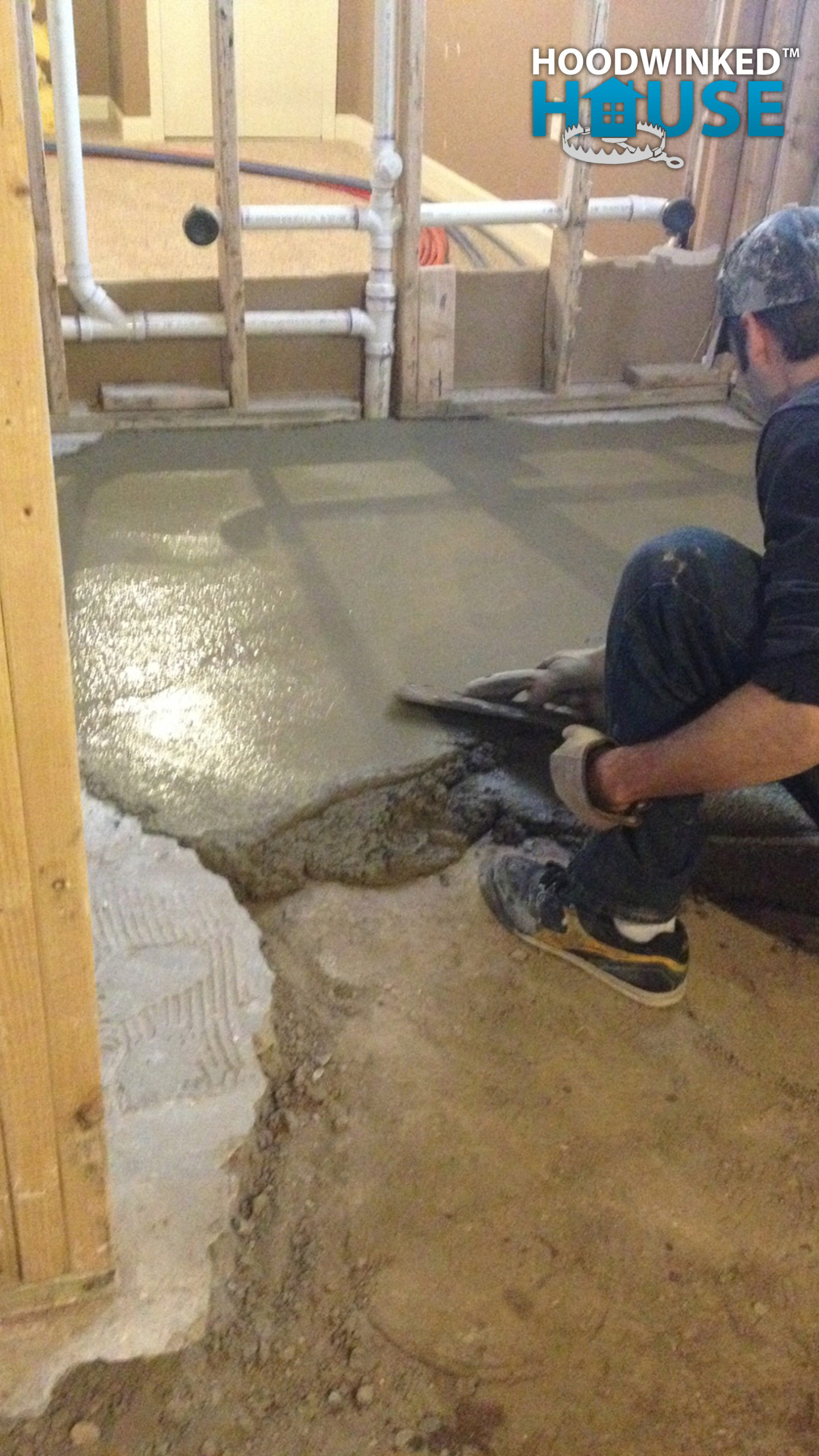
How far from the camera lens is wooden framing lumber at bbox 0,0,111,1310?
821 millimetres

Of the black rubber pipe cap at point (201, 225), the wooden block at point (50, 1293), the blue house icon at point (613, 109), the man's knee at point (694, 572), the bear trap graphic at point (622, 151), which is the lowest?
the wooden block at point (50, 1293)

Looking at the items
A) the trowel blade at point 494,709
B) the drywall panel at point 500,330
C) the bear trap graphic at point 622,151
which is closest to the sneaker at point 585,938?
the trowel blade at point 494,709

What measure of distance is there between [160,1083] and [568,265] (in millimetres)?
2907

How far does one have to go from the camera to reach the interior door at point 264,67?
6258 millimetres

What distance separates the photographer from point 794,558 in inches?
55.0

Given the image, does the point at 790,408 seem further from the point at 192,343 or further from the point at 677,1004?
the point at 192,343

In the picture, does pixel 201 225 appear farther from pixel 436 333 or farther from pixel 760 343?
pixel 760 343

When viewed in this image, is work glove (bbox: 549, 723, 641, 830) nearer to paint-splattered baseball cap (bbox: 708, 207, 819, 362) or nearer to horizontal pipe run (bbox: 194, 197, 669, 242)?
paint-splattered baseball cap (bbox: 708, 207, 819, 362)

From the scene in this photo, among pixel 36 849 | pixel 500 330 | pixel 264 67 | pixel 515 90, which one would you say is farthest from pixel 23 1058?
pixel 264 67

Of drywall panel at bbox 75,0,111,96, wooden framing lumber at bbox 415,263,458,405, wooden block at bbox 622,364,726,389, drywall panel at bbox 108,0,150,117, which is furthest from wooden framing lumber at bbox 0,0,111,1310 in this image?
drywall panel at bbox 75,0,111,96

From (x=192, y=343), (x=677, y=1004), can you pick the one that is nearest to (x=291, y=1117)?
(x=677, y=1004)

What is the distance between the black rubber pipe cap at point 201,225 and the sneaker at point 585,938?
2.24 metres

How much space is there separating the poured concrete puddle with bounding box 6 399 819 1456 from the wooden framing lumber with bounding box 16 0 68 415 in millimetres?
1091

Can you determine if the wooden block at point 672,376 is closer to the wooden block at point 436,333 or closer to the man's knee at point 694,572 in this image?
the wooden block at point 436,333
